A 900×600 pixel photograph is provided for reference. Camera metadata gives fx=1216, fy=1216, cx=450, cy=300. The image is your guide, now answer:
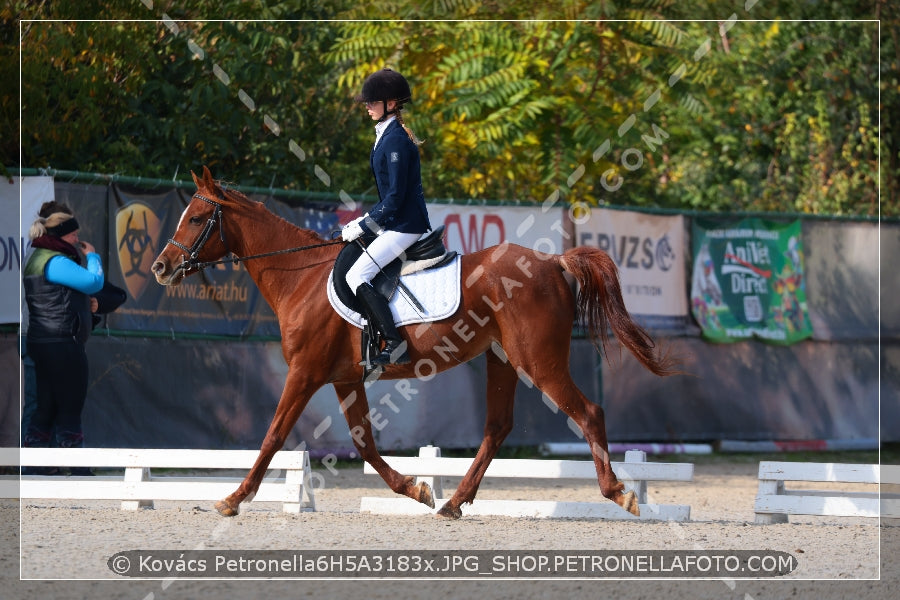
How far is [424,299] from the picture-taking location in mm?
8133

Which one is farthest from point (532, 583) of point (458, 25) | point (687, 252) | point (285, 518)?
point (458, 25)

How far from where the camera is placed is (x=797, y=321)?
1424 cm

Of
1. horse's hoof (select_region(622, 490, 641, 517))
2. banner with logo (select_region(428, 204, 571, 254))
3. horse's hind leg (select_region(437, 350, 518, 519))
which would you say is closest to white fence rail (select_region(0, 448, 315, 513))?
horse's hind leg (select_region(437, 350, 518, 519))

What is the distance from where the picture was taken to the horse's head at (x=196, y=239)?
320 inches

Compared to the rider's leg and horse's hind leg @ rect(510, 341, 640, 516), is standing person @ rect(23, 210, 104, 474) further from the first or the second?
horse's hind leg @ rect(510, 341, 640, 516)

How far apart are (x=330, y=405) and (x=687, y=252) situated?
4634 millimetres

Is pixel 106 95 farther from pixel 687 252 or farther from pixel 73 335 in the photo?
pixel 687 252

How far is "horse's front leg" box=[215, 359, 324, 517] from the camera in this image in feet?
25.4

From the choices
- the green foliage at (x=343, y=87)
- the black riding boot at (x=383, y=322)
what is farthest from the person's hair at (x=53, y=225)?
the black riding boot at (x=383, y=322)

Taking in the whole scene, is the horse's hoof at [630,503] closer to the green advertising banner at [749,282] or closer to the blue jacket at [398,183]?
the blue jacket at [398,183]

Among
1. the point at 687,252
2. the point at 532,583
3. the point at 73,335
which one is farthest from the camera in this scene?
the point at 687,252

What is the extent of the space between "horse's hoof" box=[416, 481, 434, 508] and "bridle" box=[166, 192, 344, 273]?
1.76m
